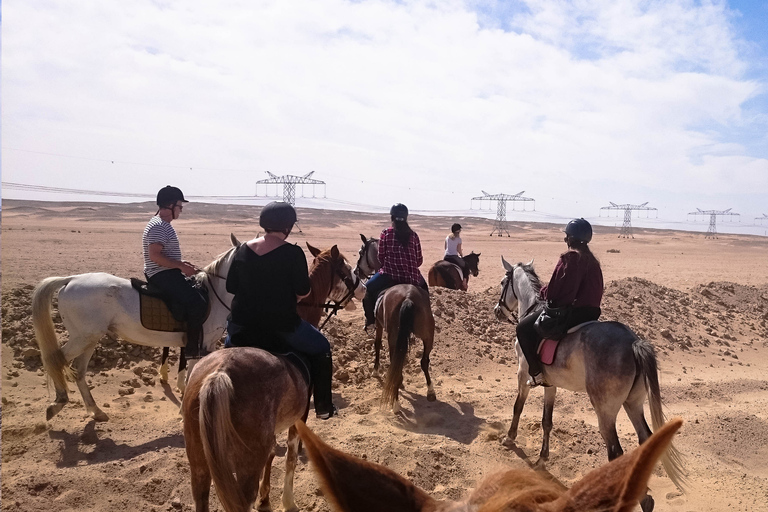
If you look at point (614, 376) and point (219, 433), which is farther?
point (614, 376)

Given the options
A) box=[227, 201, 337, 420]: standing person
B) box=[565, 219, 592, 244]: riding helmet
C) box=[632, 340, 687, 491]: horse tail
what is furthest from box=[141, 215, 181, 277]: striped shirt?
box=[632, 340, 687, 491]: horse tail

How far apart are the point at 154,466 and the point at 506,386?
5703 mm

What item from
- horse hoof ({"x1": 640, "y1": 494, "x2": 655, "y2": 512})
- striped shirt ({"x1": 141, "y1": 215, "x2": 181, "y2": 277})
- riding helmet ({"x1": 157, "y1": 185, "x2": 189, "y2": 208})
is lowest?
horse hoof ({"x1": 640, "y1": 494, "x2": 655, "y2": 512})

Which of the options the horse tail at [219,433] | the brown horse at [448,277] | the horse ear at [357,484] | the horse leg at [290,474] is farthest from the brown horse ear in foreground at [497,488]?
the brown horse at [448,277]

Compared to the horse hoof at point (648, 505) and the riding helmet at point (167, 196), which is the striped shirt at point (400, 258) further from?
the horse hoof at point (648, 505)

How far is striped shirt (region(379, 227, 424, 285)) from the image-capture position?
7.96 meters

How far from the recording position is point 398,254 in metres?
7.98

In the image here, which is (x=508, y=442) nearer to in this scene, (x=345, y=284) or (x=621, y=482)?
(x=345, y=284)

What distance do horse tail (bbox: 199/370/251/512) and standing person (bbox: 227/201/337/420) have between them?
99 cm

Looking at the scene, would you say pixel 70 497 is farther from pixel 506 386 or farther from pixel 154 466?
pixel 506 386

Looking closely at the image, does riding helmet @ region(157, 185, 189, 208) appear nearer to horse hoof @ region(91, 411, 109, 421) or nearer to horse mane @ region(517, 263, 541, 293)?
horse hoof @ region(91, 411, 109, 421)

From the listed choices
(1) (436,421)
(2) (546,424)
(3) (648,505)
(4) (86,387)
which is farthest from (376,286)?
(3) (648,505)

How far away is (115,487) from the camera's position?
4535 millimetres

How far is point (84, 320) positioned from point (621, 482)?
662 centimetres
